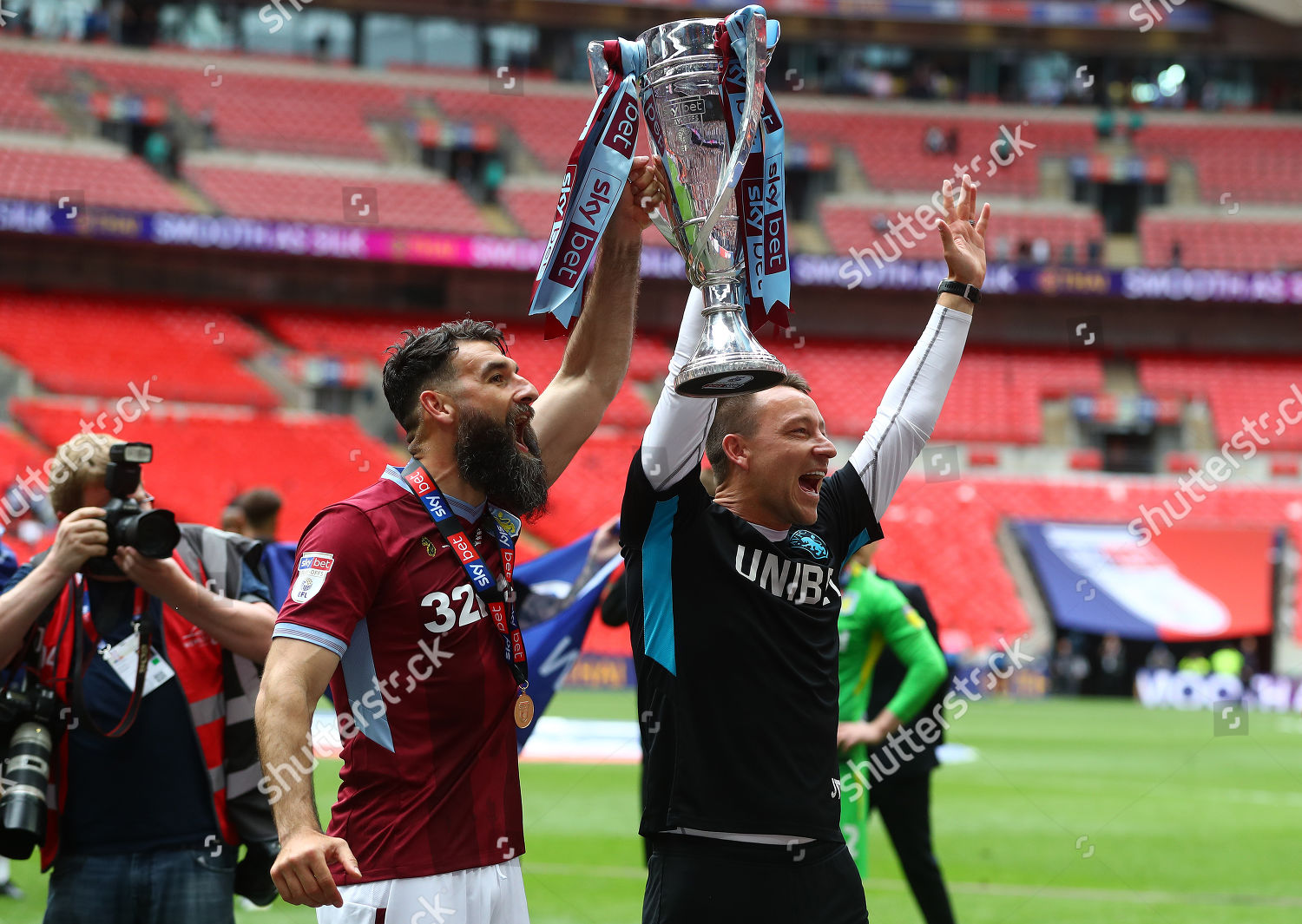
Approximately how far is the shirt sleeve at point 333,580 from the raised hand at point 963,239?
1782 millimetres

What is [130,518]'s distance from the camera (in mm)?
3488

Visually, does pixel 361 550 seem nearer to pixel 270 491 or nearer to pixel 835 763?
pixel 835 763

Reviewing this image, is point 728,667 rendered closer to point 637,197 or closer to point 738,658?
point 738,658

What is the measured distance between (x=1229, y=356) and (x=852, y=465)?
35.6 meters

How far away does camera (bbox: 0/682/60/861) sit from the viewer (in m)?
3.46

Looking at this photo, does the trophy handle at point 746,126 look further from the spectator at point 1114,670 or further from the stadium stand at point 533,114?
the stadium stand at point 533,114

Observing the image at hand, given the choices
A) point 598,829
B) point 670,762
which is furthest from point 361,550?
point 598,829

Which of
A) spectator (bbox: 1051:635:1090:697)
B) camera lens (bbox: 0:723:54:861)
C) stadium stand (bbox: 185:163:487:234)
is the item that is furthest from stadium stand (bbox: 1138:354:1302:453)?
camera lens (bbox: 0:723:54:861)

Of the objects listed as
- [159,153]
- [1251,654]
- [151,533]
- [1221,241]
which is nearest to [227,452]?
[159,153]

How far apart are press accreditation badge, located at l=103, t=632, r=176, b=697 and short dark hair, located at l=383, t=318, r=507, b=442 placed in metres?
1.10

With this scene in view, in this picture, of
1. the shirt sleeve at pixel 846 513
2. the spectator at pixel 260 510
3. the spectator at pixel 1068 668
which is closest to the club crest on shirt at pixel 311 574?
the shirt sleeve at pixel 846 513

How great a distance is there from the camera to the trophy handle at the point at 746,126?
3.25m

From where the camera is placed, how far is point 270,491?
8.03 meters

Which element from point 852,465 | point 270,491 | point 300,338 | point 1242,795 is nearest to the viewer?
point 852,465
